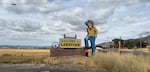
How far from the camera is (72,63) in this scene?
62.0 feet

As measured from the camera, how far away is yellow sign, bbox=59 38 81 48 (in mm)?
23406

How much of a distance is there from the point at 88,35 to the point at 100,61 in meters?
5.29

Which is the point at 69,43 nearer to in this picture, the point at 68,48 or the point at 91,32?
the point at 68,48

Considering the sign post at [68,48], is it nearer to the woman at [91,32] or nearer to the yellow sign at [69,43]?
the yellow sign at [69,43]

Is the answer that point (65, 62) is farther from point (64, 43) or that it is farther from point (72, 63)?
point (64, 43)

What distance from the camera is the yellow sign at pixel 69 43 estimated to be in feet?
76.8

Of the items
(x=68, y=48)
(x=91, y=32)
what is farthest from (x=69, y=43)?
(x=91, y=32)

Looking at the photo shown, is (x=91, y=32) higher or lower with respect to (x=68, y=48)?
higher

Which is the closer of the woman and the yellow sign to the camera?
the woman

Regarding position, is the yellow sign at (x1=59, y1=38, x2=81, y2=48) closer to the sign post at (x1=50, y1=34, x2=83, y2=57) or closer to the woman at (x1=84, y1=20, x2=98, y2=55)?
the sign post at (x1=50, y1=34, x2=83, y2=57)

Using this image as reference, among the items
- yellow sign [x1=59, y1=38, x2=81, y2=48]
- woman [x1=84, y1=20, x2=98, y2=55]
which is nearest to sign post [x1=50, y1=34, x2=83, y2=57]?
yellow sign [x1=59, y1=38, x2=81, y2=48]

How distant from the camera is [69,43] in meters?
23.5

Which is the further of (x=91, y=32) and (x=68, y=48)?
(x=68, y=48)

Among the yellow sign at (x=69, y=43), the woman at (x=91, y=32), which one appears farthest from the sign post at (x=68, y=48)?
the woman at (x=91, y=32)
